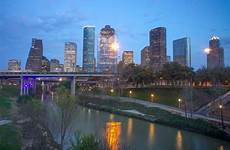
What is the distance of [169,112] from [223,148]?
986 inches

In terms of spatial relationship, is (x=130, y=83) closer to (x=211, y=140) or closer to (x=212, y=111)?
(x=212, y=111)

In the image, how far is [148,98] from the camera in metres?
86.8

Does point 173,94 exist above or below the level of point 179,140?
above

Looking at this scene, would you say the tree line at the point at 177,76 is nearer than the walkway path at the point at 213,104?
No

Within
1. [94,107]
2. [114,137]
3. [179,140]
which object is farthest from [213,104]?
[94,107]

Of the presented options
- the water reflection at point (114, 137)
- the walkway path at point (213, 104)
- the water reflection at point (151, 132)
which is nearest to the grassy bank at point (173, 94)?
the walkway path at point (213, 104)

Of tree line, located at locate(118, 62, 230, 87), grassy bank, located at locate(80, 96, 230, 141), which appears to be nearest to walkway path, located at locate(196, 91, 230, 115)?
grassy bank, located at locate(80, 96, 230, 141)

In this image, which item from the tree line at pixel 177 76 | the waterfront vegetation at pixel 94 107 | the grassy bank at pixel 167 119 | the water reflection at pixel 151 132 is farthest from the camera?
the tree line at pixel 177 76

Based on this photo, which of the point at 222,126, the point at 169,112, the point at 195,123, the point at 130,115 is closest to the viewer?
the point at 222,126

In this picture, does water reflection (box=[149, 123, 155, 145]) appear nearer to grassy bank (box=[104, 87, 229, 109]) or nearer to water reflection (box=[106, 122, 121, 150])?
water reflection (box=[106, 122, 121, 150])

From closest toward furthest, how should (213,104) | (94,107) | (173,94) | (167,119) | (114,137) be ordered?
(114,137), (167,119), (213,104), (173,94), (94,107)

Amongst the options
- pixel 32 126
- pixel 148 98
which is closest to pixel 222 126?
pixel 32 126

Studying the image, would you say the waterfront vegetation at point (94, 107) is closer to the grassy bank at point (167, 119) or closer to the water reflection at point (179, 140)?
the grassy bank at point (167, 119)

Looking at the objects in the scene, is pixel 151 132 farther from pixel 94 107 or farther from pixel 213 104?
pixel 94 107
